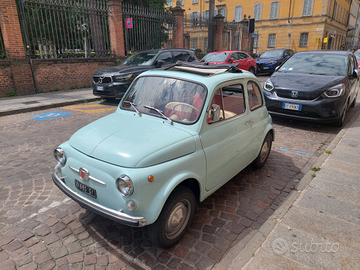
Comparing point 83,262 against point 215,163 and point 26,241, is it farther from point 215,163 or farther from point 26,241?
point 215,163

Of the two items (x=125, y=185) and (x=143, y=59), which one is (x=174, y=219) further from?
(x=143, y=59)

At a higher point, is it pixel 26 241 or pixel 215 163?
pixel 215 163

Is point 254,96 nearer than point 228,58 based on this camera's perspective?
Yes

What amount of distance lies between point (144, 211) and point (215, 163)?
1.12 meters

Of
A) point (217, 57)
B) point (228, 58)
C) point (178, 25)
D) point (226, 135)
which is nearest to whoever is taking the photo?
point (226, 135)

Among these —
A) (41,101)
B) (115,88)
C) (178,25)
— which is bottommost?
(41,101)

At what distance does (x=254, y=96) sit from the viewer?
13.8 ft

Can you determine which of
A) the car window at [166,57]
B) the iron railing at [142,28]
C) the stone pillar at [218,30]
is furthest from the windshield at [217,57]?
the stone pillar at [218,30]

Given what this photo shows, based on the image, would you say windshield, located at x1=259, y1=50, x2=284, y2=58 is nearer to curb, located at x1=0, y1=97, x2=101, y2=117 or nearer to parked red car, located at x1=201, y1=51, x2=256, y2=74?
parked red car, located at x1=201, y1=51, x2=256, y2=74

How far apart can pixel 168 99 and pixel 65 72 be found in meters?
11.2

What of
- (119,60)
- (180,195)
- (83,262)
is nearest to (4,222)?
(83,262)

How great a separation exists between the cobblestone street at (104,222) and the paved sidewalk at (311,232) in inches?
7.5

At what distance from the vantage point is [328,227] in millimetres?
3055

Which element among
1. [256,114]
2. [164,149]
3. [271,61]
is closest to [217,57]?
[271,61]
